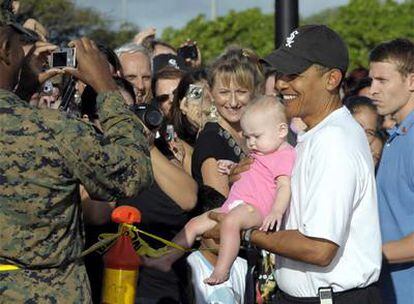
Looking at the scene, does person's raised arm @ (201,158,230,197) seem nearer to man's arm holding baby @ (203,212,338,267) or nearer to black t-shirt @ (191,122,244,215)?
black t-shirt @ (191,122,244,215)

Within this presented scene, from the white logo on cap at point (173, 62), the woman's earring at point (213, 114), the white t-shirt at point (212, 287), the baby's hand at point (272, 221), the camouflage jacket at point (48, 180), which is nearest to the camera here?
the camouflage jacket at point (48, 180)

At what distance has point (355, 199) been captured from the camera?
14.5 feet

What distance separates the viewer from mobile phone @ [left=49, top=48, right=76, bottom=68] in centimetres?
434

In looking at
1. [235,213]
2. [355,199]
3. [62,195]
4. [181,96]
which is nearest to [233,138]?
[181,96]

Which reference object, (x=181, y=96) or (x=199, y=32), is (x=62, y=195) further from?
(x=199, y=32)

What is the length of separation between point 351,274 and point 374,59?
1.89 meters

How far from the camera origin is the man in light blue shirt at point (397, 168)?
17.5 feet

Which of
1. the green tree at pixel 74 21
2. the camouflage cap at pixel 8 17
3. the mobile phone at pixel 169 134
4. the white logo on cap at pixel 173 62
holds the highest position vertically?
the camouflage cap at pixel 8 17

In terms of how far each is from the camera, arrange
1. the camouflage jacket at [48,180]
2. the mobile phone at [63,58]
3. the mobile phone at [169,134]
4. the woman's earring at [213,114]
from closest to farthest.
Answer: the camouflage jacket at [48,180], the mobile phone at [63,58], the mobile phone at [169,134], the woman's earring at [213,114]

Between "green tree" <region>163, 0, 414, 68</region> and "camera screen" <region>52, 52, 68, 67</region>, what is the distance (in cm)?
3428

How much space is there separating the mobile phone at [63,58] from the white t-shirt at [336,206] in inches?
44.7

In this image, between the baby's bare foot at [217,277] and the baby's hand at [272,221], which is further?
the baby's bare foot at [217,277]

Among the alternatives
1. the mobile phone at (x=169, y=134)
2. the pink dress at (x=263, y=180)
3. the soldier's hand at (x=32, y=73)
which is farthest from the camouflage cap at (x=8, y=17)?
the mobile phone at (x=169, y=134)

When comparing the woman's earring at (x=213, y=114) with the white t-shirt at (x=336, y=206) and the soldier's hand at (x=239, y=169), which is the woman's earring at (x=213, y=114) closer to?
the soldier's hand at (x=239, y=169)
